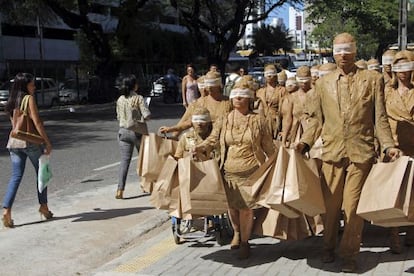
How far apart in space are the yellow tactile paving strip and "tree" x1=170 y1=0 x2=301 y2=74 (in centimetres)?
2859

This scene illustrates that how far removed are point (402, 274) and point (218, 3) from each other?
35344mm

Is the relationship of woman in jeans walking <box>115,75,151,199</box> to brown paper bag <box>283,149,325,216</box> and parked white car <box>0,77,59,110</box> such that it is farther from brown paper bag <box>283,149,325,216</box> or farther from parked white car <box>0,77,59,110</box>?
parked white car <box>0,77,59,110</box>

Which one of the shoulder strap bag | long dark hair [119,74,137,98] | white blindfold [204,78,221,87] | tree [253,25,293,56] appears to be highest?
tree [253,25,293,56]

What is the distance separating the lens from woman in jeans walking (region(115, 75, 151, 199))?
8344 millimetres

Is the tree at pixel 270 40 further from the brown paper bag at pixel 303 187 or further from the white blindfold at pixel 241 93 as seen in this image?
the brown paper bag at pixel 303 187

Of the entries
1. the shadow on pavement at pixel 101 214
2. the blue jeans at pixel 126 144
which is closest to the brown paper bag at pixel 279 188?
the shadow on pavement at pixel 101 214

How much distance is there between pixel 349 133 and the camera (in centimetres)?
507

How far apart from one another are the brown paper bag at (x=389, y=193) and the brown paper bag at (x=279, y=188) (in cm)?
57

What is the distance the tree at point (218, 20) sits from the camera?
35.2 metres

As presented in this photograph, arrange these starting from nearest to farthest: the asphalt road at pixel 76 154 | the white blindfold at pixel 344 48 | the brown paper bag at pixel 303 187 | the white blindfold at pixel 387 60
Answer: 1. the brown paper bag at pixel 303 187
2. the white blindfold at pixel 344 48
3. the white blindfold at pixel 387 60
4. the asphalt road at pixel 76 154

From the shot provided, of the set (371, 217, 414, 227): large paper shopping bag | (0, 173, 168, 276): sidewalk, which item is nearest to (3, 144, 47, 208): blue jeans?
(0, 173, 168, 276): sidewalk

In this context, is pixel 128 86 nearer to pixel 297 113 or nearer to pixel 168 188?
pixel 297 113

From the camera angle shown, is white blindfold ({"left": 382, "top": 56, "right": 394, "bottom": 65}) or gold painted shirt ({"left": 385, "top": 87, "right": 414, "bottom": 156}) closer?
gold painted shirt ({"left": 385, "top": 87, "right": 414, "bottom": 156})

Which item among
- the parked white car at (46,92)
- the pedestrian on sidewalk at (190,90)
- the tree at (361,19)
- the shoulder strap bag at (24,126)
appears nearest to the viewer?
the shoulder strap bag at (24,126)
